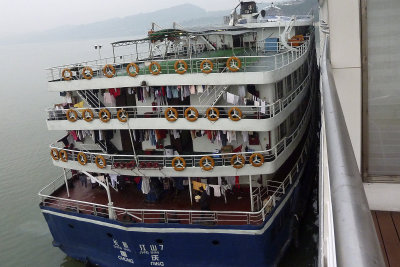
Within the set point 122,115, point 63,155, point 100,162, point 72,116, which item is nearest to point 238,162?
point 122,115

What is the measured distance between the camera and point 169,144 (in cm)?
1478

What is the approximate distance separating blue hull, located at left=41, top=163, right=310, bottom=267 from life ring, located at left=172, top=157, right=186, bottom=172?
1.85 meters

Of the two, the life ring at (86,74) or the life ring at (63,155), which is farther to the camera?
the life ring at (63,155)

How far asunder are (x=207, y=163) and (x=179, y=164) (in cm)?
94

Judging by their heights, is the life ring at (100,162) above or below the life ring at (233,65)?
below

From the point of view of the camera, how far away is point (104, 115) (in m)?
13.8

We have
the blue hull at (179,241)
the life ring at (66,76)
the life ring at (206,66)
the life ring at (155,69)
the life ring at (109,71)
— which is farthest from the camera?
the life ring at (66,76)

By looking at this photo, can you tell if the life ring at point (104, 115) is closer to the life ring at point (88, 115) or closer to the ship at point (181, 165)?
the ship at point (181, 165)

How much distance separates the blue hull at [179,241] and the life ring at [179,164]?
1.85 m

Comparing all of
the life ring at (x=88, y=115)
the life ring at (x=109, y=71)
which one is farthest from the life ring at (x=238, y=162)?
the life ring at (x=88, y=115)

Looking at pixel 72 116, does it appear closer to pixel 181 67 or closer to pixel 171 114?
pixel 171 114

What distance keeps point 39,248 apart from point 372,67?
15.8m

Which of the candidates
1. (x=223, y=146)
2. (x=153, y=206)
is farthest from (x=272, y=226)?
(x=153, y=206)

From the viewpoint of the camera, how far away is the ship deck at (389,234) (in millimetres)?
3531
